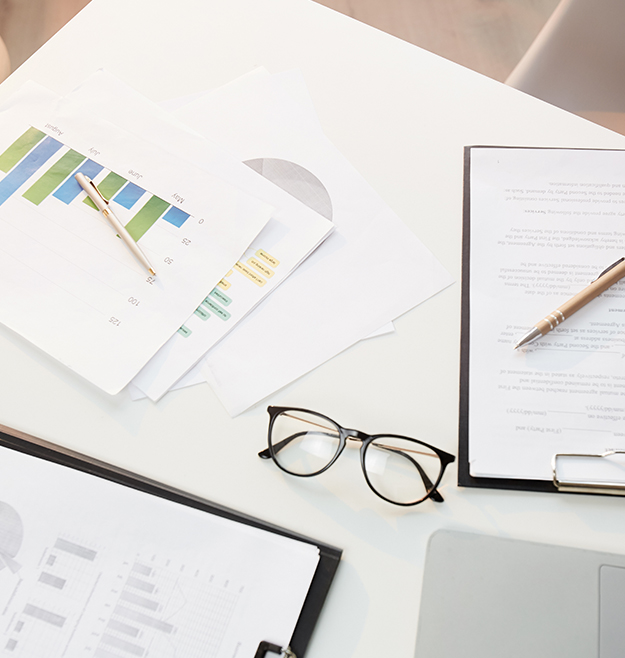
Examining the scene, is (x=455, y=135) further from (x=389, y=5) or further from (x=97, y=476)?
(x=389, y=5)

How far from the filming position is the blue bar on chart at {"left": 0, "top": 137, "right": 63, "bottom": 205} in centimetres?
66

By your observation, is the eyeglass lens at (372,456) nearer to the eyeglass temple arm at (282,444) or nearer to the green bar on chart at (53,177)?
the eyeglass temple arm at (282,444)

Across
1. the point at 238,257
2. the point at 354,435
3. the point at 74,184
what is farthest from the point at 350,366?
the point at 74,184

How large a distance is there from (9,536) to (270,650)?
0.27m

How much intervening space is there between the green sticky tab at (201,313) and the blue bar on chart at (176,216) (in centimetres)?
11

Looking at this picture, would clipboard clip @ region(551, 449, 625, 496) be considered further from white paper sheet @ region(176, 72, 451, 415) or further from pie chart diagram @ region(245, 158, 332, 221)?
pie chart diagram @ region(245, 158, 332, 221)

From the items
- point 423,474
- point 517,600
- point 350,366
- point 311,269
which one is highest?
point 311,269

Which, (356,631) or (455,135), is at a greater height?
A: (455,135)

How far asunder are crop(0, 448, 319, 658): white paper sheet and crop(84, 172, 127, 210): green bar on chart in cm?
32

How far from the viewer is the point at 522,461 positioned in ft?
1.81

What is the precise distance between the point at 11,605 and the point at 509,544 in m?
0.46

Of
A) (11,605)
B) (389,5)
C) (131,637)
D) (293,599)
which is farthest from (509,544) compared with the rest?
(389,5)

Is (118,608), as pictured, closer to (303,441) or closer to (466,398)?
(303,441)

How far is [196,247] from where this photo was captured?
640 mm
